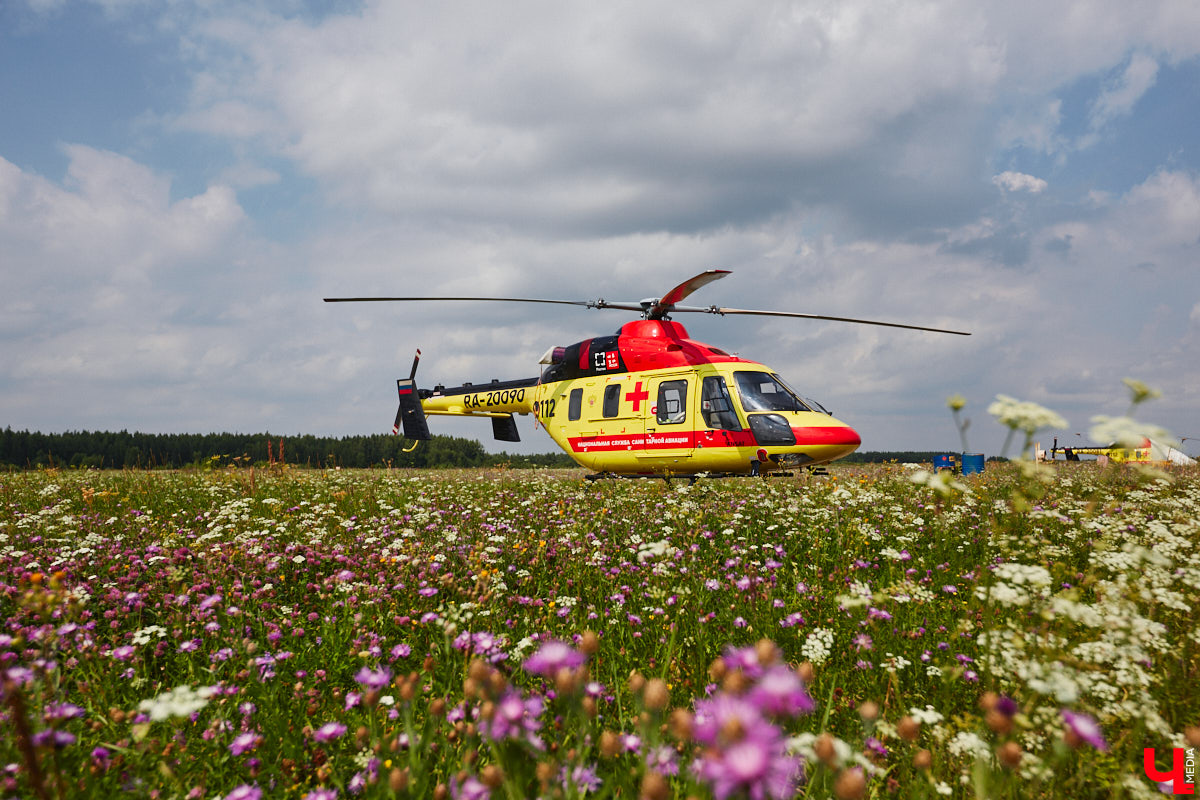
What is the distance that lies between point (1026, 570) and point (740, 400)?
1090cm

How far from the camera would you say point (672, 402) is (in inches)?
545

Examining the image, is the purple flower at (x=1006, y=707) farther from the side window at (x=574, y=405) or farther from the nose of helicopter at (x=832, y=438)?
the side window at (x=574, y=405)

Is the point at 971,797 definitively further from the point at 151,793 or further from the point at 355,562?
the point at 355,562

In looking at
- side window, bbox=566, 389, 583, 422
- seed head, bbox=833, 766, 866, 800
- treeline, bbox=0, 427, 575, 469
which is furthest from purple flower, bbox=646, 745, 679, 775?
treeline, bbox=0, 427, 575, 469

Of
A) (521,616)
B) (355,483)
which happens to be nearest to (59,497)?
(355,483)

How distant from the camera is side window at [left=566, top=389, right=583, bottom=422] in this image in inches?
607

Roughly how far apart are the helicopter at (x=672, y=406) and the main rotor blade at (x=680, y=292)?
0.09 feet

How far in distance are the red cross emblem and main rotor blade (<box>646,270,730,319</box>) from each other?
2047 mm

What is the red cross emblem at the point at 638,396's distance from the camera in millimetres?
14172

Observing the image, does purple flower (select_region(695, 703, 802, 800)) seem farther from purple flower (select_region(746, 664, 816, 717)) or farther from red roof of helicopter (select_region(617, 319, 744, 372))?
red roof of helicopter (select_region(617, 319, 744, 372))

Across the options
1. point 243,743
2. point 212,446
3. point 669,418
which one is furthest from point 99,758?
point 212,446

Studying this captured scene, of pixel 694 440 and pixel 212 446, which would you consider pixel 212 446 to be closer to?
pixel 212 446

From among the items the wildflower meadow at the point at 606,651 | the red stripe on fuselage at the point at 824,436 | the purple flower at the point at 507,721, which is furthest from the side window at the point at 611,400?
the purple flower at the point at 507,721

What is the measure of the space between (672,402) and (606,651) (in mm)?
10432
